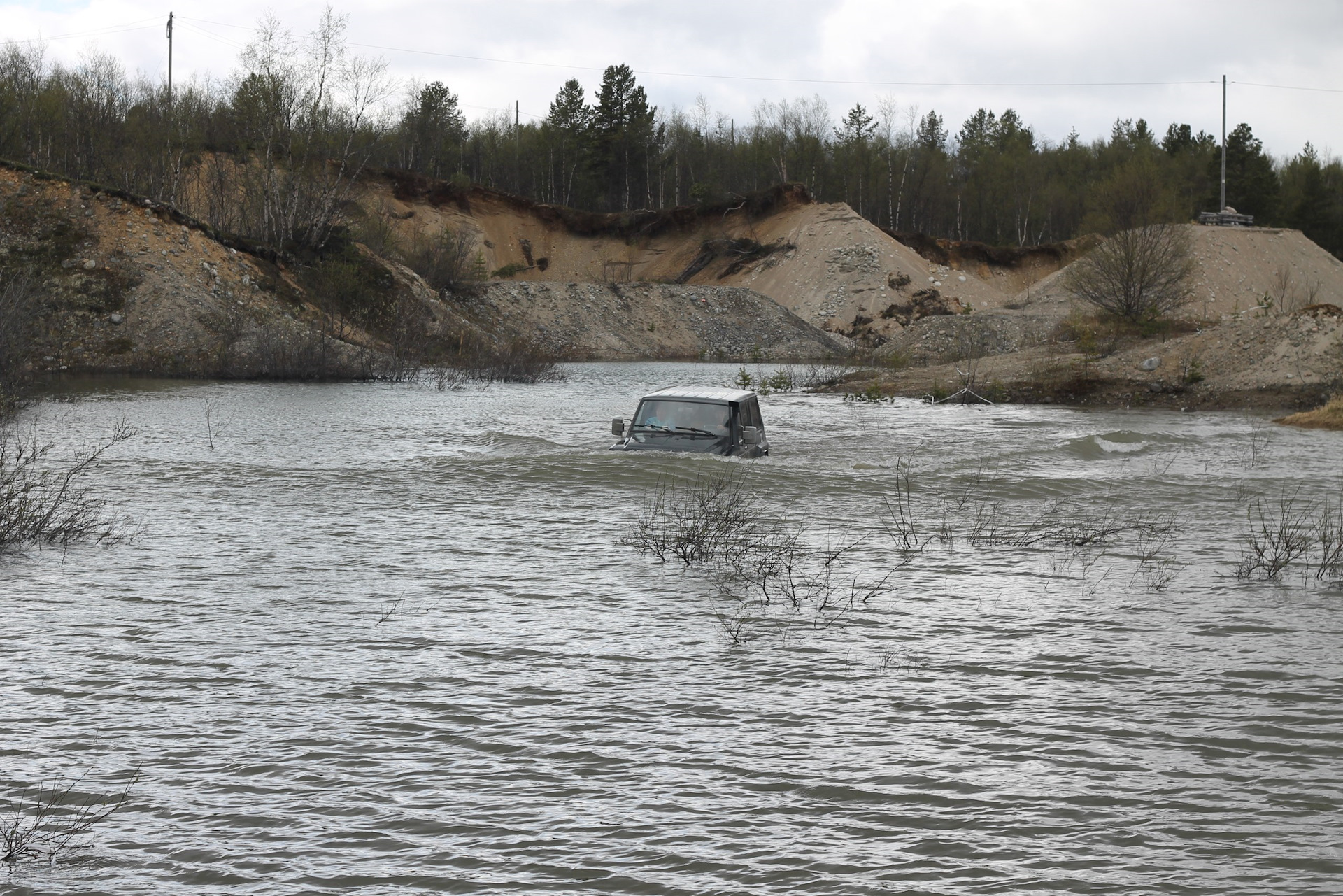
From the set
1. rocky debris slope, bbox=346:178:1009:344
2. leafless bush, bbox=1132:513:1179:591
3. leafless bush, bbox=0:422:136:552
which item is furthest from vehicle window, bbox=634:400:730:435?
rocky debris slope, bbox=346:178:1009:344

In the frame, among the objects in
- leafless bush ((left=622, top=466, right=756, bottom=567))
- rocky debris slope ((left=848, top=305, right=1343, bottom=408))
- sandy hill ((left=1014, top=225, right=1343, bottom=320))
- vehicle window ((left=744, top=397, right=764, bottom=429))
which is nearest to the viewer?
leafless bush ((left=622, top=466, right=756, bottom=567))

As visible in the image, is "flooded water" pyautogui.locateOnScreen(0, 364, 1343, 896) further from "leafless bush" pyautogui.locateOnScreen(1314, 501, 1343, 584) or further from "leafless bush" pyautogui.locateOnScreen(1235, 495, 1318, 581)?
"leafless bush" pyautogui.locateOnScreen(1314, 501, 1343, 584)

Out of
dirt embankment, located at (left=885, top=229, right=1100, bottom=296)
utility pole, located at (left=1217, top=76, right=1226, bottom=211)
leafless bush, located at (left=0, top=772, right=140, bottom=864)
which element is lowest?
leafless bush, located at (left=0, top=772, right=140, bottom=864)

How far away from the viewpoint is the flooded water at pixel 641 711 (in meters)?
4.81

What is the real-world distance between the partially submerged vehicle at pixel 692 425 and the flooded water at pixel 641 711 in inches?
97.9

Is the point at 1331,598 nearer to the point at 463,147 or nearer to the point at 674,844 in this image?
the point at 674,844

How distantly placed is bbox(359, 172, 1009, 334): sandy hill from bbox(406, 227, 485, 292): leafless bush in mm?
7368

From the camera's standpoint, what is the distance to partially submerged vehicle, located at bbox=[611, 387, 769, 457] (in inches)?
632

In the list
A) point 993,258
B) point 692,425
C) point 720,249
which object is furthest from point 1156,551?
point 993,258

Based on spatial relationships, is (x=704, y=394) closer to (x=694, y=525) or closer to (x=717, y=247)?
(x=694, y=525)

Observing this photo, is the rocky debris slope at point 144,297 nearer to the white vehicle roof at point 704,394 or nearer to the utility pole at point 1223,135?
the white vehicle roof at point 704,394

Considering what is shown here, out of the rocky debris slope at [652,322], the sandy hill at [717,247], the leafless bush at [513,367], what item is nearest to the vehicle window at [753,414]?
the leafless bush at [513,367]

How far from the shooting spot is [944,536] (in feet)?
40.4

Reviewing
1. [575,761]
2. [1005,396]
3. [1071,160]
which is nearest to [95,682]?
[575,761]
